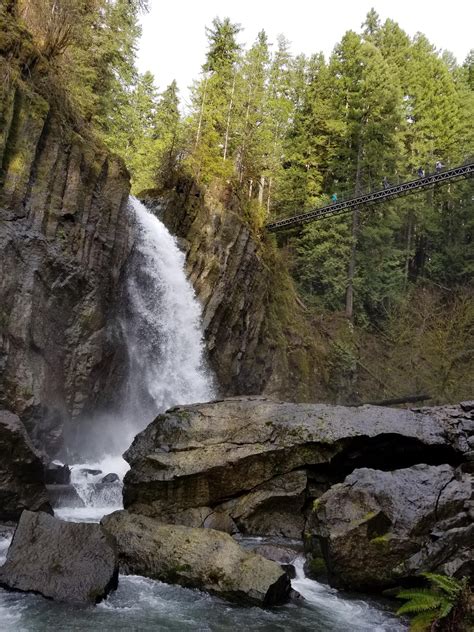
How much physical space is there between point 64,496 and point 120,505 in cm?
136

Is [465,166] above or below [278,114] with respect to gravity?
below

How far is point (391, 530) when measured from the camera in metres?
8.69

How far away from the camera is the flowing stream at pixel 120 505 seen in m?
7.09

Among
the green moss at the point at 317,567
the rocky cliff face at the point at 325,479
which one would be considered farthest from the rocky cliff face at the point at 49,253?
the green moss at the point at 317,567

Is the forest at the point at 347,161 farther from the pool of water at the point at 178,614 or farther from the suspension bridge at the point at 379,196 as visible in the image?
the pool of water at the point at 178,614

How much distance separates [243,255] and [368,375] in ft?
35.7

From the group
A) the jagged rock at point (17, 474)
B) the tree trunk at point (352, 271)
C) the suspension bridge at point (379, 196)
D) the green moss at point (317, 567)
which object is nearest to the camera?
the green moss at point (317, 567)

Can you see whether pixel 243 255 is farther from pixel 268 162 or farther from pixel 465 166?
pixel 465 166

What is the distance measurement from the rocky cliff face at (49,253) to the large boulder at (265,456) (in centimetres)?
405

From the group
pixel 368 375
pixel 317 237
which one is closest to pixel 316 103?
pixel 317 237

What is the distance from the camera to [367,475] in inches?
384

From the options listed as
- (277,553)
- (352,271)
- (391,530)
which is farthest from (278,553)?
(352,271)

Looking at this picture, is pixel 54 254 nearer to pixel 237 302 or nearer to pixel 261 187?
pixel 237 302

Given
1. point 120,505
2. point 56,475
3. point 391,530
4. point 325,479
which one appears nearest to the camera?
point 391,530
